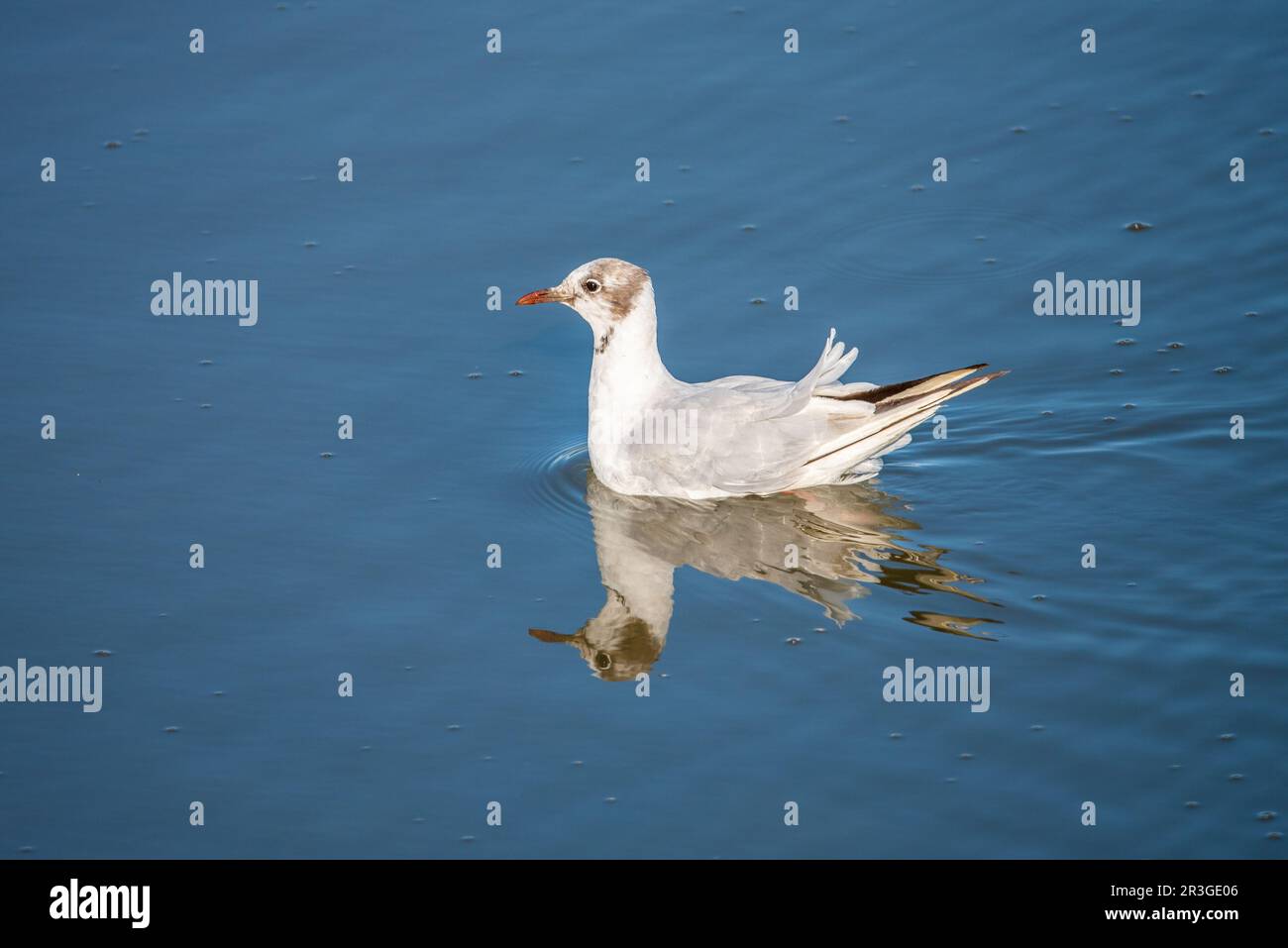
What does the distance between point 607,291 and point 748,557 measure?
5.82 ft

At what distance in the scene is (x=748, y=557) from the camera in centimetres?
922

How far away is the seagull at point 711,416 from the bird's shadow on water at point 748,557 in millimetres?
126

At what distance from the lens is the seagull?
9.39 metres

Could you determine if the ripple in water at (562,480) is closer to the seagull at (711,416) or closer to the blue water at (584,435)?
the blue water at (584,435)

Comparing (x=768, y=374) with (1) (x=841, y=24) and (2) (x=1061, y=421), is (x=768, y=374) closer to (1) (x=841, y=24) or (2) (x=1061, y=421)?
(2) (x=1061, y=421)

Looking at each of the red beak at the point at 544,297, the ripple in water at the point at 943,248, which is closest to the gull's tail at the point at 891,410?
the red beak at the point at 544,297

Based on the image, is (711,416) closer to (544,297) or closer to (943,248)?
(544,297)

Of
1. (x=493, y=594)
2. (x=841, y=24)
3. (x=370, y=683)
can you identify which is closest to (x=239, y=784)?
(x=370, y=683)

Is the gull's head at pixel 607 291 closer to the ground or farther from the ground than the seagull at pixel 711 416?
farther from the ground

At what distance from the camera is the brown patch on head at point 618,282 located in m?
9.68

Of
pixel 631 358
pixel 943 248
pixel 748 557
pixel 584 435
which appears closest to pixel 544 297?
pixel 631 358

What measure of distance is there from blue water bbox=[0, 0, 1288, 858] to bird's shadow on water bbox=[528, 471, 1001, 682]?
3cm

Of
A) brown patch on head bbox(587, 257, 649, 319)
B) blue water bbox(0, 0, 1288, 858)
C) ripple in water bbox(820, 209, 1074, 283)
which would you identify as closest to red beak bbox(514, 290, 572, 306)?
brown patch on head bbox(587, 257, 649, 319)

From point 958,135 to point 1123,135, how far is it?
4.00 ft
